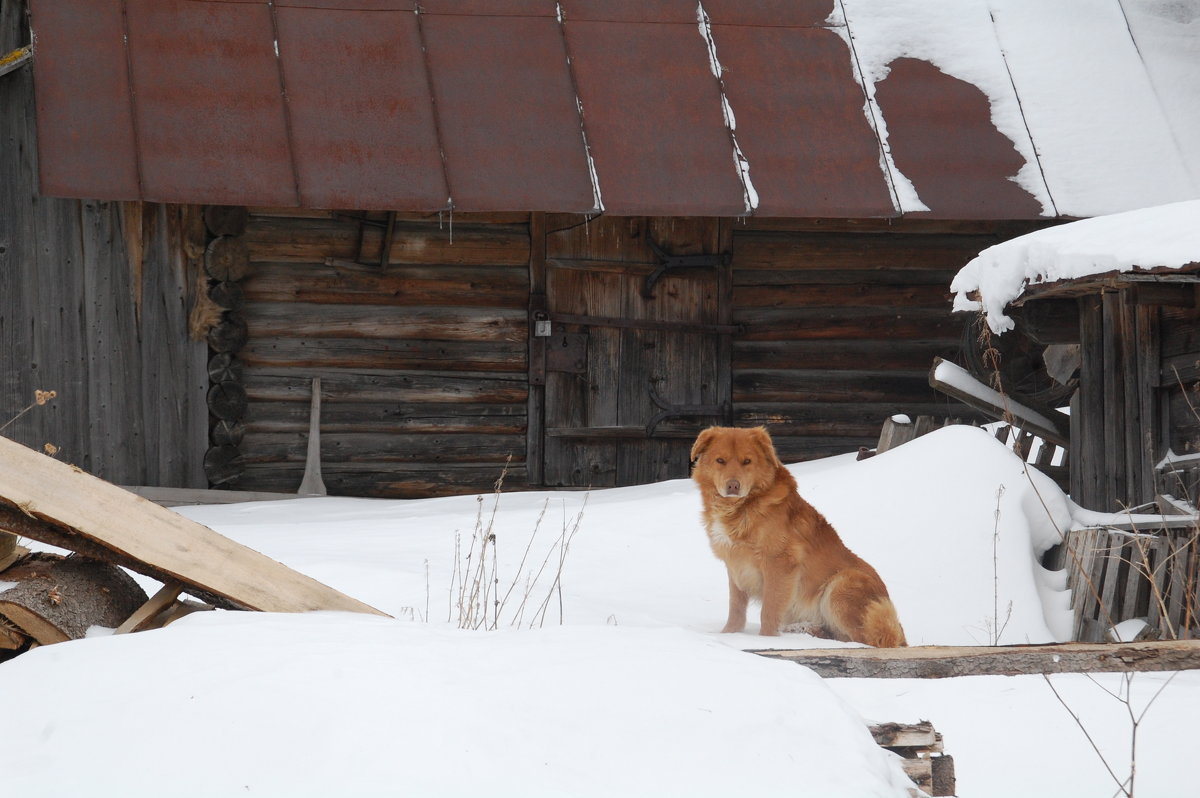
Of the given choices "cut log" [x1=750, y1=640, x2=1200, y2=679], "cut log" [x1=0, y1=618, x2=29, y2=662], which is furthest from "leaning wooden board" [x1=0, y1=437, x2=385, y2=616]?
"cut log" [x1=750, y1=640, x2=1200, y2=679]

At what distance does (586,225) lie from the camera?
970 centimetres

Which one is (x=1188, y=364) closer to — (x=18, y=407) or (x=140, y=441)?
(x=140, y=441)

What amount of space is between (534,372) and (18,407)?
3.85m

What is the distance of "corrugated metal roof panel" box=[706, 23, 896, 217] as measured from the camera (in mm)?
8984

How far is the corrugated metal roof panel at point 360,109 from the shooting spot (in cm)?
850

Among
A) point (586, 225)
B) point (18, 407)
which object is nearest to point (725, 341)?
point (586, 225)

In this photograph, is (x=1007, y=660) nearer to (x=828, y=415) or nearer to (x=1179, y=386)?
(x=1179, y=386)

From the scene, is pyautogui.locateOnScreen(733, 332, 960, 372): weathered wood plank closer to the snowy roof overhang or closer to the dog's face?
the snowy roof overhang

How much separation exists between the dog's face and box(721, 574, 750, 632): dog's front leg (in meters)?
0.41

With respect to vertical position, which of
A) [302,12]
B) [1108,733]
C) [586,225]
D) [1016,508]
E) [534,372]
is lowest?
[1108,733]

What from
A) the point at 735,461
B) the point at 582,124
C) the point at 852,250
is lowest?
the point at 735,461

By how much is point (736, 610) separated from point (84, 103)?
607cm

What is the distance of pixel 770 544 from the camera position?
508cm

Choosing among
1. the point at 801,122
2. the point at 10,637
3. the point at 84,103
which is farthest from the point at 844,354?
the point at 10,637
